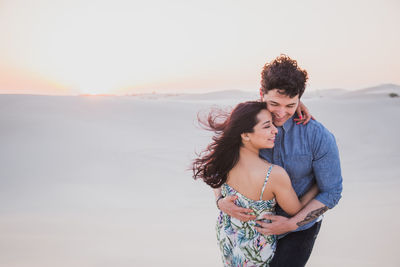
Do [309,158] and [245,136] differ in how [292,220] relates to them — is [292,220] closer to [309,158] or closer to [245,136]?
[309,158]

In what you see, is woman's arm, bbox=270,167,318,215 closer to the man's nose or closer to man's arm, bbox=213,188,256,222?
man's arm, bbox=213,188,256,222

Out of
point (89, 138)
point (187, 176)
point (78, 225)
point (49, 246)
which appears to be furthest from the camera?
point (89, 138)

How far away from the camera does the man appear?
2.45 meters

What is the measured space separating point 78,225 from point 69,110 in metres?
9.06

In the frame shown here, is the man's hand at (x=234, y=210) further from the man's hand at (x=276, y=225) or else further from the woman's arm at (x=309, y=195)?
the woman's arm at (x=309, y=195)

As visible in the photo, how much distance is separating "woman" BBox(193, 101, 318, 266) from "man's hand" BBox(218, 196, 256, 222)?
1.4 inches

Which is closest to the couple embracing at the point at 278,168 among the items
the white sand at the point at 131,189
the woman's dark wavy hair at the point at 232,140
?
the woman's dark wavy hair at the point at 232,140

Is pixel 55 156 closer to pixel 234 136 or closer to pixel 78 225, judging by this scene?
pixel 78 225

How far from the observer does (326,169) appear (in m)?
2.47

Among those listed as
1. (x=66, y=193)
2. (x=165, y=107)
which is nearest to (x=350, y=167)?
(x=66, y=193)

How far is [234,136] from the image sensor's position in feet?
8.24

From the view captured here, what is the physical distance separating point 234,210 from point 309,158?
652 millimetres

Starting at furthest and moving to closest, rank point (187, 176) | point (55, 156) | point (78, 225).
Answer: point (55, 156), point (187, 176), point (78, 225)

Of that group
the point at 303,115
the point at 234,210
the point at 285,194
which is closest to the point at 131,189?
the point at 234,210
